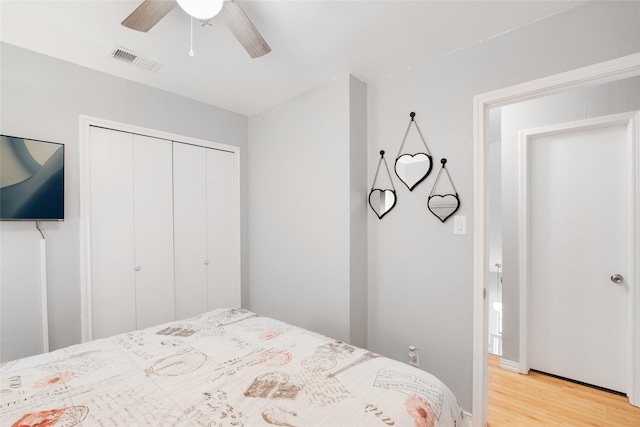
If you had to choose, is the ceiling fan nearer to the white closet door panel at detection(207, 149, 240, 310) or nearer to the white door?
→ the white closet door panel at detection(207, 149, 240, 310)

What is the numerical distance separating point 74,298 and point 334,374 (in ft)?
6.92

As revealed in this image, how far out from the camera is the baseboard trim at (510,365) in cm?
273

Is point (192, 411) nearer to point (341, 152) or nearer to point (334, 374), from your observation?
point (334, 374)

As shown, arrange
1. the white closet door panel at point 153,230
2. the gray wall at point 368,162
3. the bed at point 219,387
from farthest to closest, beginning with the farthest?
the white closet door panel at point 153,230, the gray wall at point 368,162, the bed at point 219,387

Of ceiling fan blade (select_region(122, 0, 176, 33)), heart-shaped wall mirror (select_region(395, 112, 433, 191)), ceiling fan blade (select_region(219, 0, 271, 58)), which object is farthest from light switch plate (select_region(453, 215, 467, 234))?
ceiling fan blade (select_region(122, 0, 176, 33))

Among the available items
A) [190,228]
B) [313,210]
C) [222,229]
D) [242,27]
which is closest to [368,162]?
[313,210]

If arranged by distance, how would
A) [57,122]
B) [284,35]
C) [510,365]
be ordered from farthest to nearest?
[510,365], [57,122], [284,35]

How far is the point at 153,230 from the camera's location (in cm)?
263

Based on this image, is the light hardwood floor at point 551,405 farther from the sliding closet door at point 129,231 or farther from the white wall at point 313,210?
the sliding closet door at point 129,231

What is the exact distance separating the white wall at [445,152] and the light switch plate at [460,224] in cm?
3

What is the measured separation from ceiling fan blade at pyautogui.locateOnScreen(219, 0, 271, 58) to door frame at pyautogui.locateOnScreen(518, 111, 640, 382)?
2.49 metres

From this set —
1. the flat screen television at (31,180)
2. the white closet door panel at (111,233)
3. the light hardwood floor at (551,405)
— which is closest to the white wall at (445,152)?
the light hardwood floor at (551,405)

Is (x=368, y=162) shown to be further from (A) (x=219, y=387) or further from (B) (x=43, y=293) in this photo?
(B) (x=43, y=293)

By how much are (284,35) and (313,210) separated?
134cm
